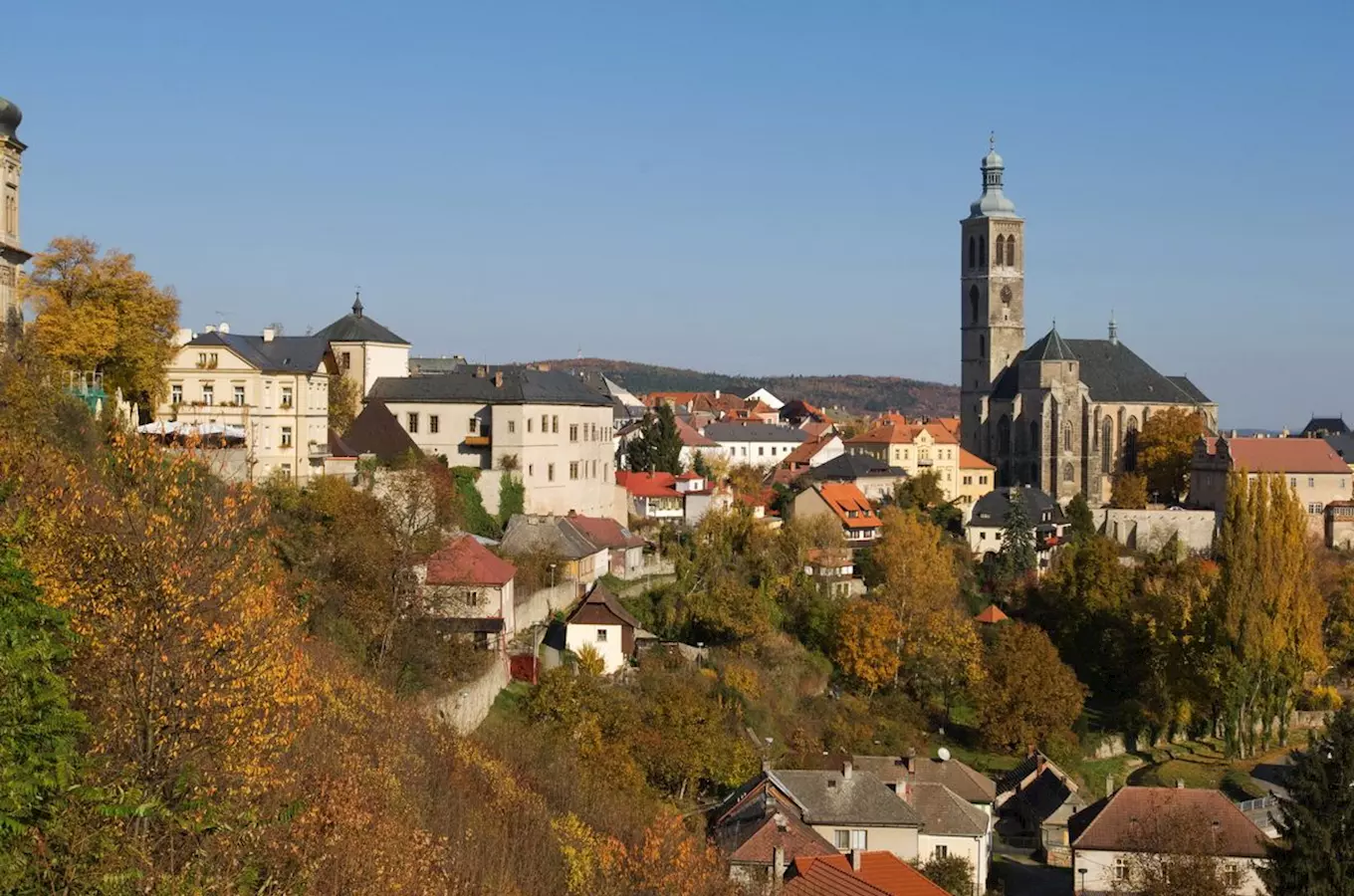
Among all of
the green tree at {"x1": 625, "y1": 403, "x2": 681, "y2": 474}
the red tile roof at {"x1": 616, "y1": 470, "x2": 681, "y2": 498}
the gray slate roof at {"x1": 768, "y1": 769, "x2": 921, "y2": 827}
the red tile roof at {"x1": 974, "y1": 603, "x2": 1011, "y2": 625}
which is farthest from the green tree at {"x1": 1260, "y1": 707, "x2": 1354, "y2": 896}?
the green tree at {"x1": 625, "y1": 403, "x2": 681, "y2": 474}

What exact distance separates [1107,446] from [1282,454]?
12955 millimetres

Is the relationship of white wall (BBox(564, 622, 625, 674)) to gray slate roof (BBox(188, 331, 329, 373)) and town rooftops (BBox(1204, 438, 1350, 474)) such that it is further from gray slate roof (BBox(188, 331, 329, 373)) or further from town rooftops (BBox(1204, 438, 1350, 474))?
town rooftops (BBox(1204, 438, 1350, 474))

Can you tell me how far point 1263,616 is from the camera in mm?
52094

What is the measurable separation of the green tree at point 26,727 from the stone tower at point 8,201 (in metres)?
20.5

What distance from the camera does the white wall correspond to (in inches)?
1662

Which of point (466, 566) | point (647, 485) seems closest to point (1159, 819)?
point (466, 566)

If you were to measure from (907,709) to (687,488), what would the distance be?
616 inches

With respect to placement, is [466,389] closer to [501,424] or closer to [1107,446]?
[501,424]

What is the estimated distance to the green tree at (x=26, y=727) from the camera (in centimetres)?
1525

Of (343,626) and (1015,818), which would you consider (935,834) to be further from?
(343,626)

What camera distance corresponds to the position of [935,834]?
37812 mm

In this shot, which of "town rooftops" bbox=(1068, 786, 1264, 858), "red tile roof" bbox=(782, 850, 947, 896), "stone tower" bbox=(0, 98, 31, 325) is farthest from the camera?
"town rooftops" bbox=(1068, 786, 1264, 858)

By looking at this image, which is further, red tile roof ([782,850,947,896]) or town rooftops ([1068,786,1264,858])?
town rooftops ([1068,786,1264,858])

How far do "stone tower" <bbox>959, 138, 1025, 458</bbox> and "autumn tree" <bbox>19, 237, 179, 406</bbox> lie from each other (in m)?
64.5
